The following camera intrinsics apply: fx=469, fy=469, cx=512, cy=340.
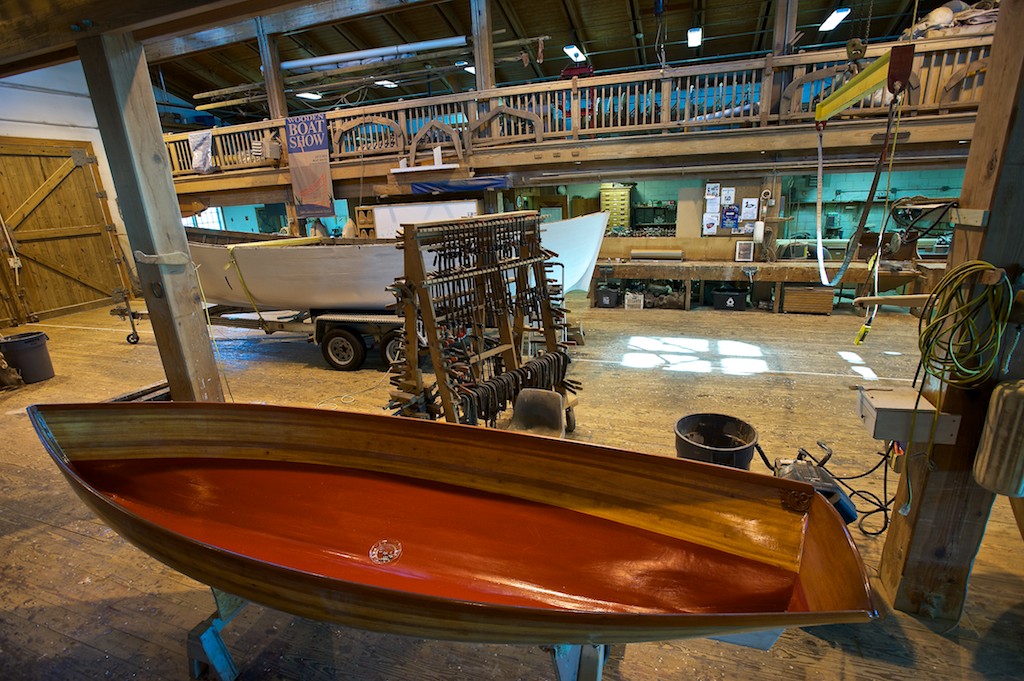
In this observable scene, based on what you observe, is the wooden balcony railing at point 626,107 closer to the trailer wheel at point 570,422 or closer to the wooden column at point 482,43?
the wooden column at point 482,43

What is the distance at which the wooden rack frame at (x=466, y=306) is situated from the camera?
3043mm

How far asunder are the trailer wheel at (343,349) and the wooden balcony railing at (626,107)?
3.42m

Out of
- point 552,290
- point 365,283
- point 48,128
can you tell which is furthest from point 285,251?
point 48,128

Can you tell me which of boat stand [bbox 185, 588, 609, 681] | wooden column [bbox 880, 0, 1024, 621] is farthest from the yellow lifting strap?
boat stand [bbox 185, 588, 609, 681]

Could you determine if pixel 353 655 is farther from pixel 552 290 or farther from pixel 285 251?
pixel 285 251

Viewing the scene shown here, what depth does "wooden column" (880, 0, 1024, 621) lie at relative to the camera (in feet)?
4.93

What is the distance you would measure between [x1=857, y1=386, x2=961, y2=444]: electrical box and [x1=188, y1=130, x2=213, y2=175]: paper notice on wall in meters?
10.4

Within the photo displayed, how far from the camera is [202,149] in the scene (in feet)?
28.5

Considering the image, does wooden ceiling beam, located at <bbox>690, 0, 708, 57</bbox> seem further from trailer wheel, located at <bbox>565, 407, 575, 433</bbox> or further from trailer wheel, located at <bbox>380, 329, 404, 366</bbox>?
trailer wheel, located at <bbox>565, 407, 575, 433</bbox>

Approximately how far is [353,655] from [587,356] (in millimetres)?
3781

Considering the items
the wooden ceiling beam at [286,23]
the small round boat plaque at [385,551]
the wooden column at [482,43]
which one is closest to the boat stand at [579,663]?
the small round boat plaque at [385,551]

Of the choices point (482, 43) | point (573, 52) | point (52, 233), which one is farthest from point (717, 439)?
point (52, 233)

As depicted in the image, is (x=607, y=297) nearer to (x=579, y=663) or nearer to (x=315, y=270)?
(x=315, y=270)

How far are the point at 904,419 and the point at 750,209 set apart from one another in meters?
5.70
